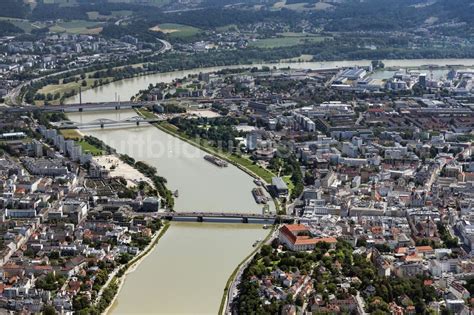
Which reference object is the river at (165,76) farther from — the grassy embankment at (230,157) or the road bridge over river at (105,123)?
the grassy embankment at (230,157)

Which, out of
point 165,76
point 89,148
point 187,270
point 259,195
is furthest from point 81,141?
point 165,76

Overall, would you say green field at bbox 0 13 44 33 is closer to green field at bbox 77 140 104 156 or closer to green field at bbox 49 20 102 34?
green field at bbox 49 20 102 34

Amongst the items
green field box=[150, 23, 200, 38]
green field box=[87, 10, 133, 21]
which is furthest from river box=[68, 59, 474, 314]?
green field box=[87, 10, 133, 21]

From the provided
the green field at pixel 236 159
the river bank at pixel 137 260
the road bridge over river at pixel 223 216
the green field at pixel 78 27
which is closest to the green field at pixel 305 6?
the green field at pixel 78 27

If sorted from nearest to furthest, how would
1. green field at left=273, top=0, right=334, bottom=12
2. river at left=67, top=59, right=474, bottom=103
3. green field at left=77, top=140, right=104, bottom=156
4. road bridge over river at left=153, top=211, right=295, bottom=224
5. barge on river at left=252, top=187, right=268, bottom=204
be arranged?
road bridge over river at left=153, top=211, right=295, bottom=224
barge on river at left=252, top=187, right=268, bottom=204
green field at left=77, top=140, right=104, bottom=156
river at left=67, top=59, right=474, bottom=103
green field at left=273, top=0, right=334, bottom=12

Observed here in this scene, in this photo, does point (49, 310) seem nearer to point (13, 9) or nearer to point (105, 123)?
point (105, 123)
